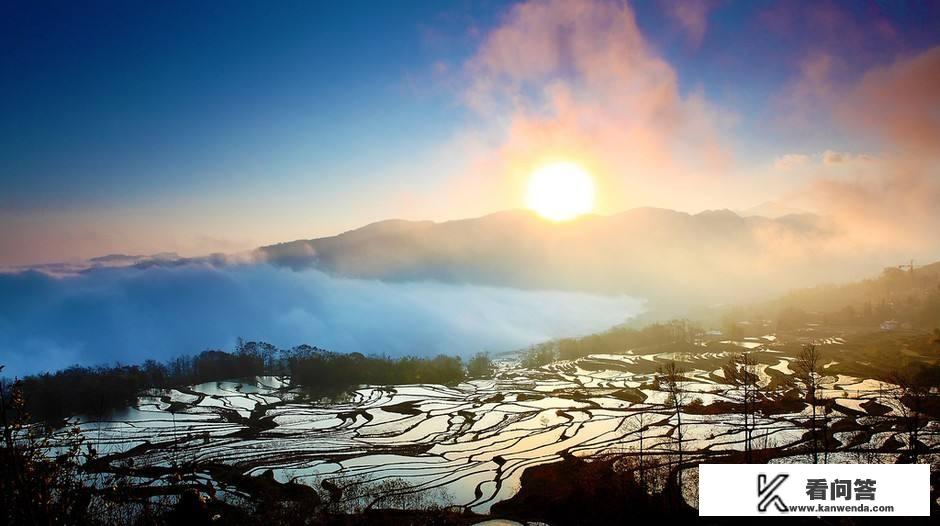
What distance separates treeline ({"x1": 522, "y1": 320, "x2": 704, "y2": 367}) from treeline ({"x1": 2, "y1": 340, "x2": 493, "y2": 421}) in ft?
55.0

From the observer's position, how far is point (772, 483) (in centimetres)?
2539

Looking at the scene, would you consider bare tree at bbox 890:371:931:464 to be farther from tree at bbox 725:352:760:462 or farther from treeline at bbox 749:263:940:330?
treeline at bbox 749:263:940:330

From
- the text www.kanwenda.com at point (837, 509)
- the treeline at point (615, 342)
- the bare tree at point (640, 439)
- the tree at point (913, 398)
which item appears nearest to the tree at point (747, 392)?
the bare tree at point (640, 439)

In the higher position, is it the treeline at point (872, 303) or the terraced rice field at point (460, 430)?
the treeline at point (872, 303)

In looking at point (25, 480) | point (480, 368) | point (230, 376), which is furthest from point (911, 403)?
point (230, 376)

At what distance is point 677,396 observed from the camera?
6819 centimetres

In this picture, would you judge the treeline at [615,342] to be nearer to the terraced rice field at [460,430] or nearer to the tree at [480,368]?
the tree at [480,368]

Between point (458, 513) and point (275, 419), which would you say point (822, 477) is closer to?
point (458, 513)

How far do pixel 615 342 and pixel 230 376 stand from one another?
9446 cm

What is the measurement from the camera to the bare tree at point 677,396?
4594 cm

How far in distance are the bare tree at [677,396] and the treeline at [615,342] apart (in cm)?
3511

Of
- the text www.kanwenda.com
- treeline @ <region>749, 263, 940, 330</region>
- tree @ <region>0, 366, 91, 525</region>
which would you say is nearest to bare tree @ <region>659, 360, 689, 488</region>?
the text www.kanwenda.com

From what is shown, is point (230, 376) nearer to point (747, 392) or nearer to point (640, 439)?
point (640, 439)

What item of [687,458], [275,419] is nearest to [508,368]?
[275,419]
